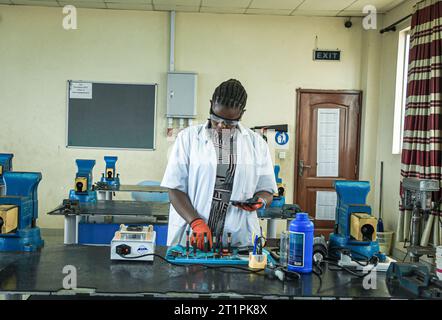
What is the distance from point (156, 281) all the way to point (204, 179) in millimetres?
598

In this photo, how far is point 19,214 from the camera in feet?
5.66

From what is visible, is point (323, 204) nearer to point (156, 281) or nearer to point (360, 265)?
point (360, 265)

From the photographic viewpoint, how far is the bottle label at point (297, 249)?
1.53 m

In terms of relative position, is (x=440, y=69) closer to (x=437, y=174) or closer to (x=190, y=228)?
(x=437, y=174)

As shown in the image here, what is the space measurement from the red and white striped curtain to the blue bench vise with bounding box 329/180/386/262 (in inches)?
97.1

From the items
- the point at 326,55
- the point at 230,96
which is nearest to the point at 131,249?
the point at 230,96

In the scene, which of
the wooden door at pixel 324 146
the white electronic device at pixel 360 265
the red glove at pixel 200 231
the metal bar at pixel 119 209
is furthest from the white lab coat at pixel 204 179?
the wooden door at pixel 324 146

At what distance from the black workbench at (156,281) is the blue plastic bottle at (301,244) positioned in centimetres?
4

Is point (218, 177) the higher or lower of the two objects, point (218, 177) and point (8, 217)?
the higher

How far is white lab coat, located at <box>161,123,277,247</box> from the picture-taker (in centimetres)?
193

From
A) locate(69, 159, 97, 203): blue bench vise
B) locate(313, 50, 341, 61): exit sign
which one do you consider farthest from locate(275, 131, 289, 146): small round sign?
locate(69, 159, 97, 203): blue bench vise

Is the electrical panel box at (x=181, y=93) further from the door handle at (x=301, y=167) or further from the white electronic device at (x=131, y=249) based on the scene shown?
the white electronic device at (x=131, y=249)

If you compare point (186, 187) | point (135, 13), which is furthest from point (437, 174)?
point (135, 13)

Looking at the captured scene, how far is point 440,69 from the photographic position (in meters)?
4.02
